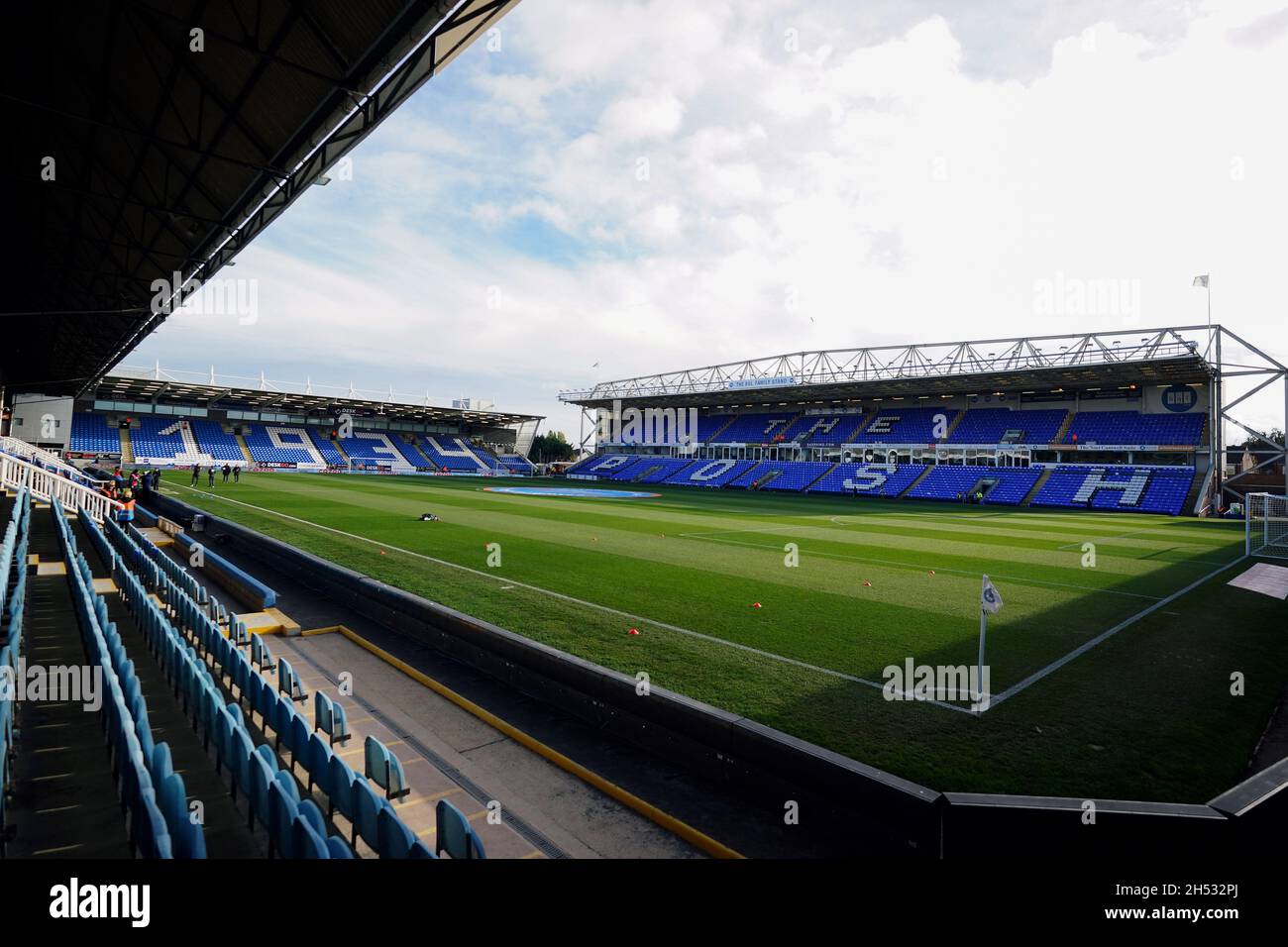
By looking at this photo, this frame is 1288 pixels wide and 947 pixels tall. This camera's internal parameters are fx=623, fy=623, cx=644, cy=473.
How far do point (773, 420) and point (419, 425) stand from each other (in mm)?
46843

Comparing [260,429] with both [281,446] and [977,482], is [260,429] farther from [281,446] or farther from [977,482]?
[977,482]

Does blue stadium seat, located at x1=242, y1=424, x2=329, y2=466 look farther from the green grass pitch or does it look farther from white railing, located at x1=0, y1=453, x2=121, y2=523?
the green grass pitch

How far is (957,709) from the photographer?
7043 mm

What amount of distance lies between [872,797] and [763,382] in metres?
54.3

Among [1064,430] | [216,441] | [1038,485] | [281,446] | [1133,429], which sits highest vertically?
[216,441]

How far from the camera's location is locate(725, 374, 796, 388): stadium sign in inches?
2205

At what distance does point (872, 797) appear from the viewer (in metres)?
4.77

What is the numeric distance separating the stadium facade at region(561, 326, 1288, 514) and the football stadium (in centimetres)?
1748

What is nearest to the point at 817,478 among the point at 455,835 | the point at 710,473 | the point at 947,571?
the point at 710,473

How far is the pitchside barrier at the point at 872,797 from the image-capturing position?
407 cm

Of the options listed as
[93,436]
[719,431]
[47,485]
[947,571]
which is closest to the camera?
[947,571]

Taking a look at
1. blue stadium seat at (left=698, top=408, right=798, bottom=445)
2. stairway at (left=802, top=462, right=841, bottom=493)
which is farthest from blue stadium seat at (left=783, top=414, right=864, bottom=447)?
stairway at (left=802, top=462, right=841, bottom=493)

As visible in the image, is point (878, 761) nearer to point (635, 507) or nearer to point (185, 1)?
point (185, 1)
